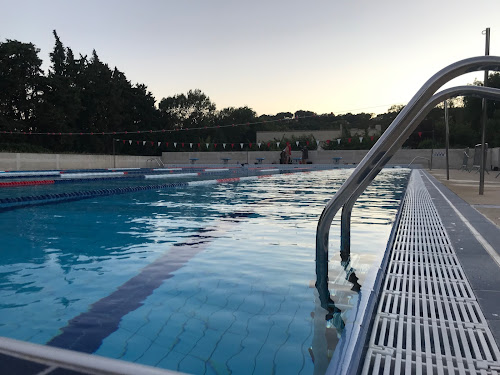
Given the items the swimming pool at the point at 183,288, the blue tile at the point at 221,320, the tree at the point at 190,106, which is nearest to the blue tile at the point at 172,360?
the swimming pool at the point at 183,288

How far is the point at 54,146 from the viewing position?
25.0 m

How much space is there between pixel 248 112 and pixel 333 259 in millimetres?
47449

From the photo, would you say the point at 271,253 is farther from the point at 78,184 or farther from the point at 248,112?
the point at 248,112

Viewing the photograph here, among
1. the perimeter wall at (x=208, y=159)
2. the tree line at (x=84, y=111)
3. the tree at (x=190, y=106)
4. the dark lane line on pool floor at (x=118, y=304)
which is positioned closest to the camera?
the dark lane line on pool floor at (x=118, y=304)

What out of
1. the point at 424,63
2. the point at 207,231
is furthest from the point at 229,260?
the point at 424,63

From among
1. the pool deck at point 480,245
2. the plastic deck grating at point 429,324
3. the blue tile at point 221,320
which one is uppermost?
the pool deck at point 480,245

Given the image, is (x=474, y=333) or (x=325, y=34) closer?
(x=474, y=333)

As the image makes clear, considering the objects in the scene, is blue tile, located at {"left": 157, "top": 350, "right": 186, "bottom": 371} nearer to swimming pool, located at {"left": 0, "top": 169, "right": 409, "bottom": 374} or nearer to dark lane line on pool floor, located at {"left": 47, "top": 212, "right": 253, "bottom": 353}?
swimming pool, located at {"left": 0, "top": 169, "right": 409, "bottom": 374}

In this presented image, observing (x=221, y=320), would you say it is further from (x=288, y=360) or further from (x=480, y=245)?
(x=480, y=245)

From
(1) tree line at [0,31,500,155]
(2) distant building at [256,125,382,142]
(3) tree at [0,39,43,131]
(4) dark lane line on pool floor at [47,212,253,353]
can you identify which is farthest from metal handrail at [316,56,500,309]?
(2) distant building at [256,125,382,142]

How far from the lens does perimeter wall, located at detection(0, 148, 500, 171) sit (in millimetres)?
19156

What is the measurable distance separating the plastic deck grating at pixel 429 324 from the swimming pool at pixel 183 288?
182mm

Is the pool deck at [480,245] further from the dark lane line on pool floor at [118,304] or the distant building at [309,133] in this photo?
the distant building at [309,133]

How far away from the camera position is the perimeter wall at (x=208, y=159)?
19.2m
